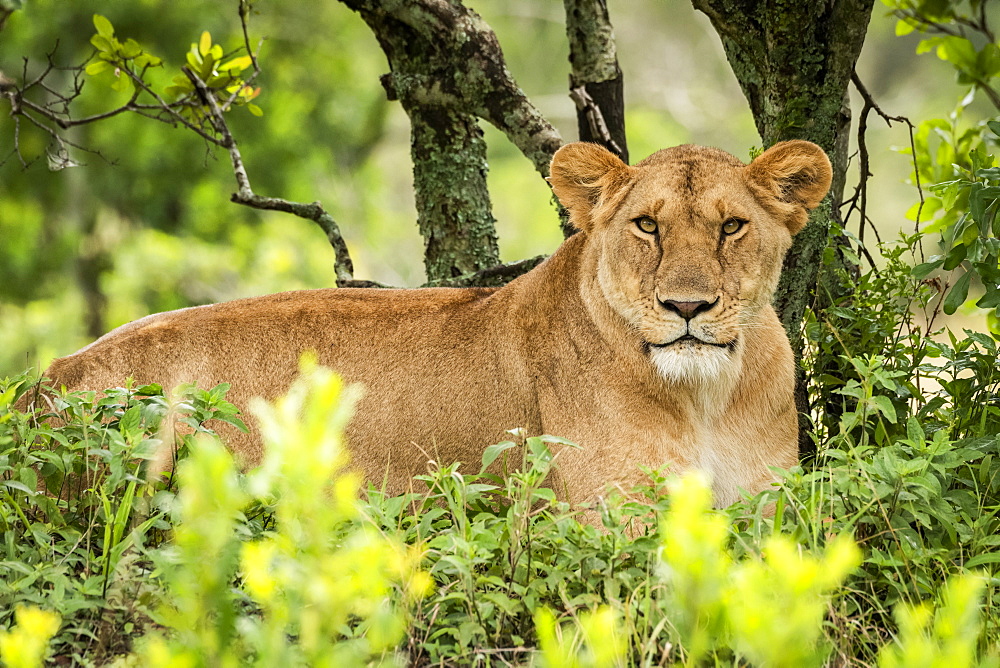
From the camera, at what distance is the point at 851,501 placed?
8.90 feet

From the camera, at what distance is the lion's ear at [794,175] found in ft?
11.5

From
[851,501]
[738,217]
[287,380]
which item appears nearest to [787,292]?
[738,217]

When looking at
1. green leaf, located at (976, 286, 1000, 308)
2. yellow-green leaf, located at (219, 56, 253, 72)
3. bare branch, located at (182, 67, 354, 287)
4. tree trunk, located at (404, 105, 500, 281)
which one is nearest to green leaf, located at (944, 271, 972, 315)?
green leaf, located at (976, 286, 1000, 308)

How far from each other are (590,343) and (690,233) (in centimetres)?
59

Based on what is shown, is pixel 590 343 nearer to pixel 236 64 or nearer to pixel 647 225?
pixel 647 225

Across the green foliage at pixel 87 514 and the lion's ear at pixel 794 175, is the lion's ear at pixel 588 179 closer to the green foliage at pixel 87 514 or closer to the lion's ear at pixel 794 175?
the lion's ear at pixel 794 175

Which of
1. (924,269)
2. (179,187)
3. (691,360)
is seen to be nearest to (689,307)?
(691,360)

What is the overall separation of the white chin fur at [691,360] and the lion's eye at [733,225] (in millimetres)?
412

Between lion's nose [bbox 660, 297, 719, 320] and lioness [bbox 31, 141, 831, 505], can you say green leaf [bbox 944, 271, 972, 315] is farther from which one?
lion's nose [bbox 660, 297, 719, 320]

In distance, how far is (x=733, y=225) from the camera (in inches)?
134

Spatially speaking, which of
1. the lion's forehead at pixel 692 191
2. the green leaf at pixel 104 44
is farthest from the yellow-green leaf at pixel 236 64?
the lion's forehead at pixel 692 191

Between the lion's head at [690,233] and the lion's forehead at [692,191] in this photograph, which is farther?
the lion's forehead at [692,191]

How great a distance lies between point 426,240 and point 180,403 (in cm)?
317

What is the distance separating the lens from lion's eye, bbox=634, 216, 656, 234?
344cm
